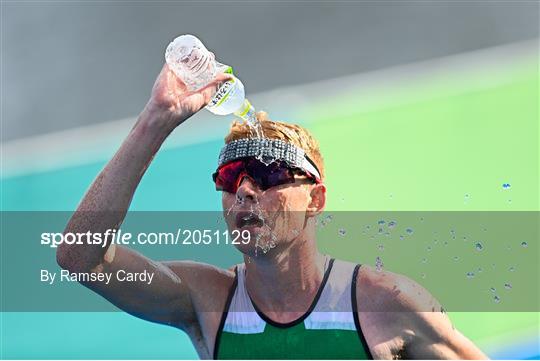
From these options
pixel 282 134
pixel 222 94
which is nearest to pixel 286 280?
pixel 282 134

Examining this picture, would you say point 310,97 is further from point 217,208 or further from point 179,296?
point 179,296

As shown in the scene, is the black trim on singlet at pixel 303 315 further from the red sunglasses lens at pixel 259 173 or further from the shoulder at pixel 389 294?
the red sunglasses lens at pixel 259 173

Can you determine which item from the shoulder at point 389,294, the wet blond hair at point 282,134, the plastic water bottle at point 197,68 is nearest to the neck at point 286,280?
the shoulder at point 389,294

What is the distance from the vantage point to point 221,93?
198 centimetres

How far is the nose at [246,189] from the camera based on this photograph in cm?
209

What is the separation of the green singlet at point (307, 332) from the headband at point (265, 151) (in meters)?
0.32

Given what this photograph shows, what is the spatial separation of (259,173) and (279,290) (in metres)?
0.31

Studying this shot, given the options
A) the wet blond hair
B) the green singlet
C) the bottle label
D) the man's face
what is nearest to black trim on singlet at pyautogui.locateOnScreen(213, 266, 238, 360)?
the green singlet

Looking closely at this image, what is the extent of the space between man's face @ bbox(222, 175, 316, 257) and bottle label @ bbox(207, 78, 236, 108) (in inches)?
8.8

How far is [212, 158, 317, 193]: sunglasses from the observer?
6.91ft

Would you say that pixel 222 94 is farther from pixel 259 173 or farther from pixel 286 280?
pixel 286 280

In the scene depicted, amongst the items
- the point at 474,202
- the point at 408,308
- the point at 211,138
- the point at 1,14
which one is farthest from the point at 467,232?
the point at 1,14

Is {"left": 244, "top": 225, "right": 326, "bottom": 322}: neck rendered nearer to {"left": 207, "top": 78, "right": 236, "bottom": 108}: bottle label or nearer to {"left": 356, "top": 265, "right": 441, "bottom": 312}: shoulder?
→ {"left": 356, "top": 265, "right": 441, "bottom": 312}: shoulder

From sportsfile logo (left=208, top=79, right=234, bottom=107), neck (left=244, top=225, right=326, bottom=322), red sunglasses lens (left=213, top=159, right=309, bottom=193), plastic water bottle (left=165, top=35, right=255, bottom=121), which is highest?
plastic water bottle (left=165, top=35, right=255, bottom=121)
